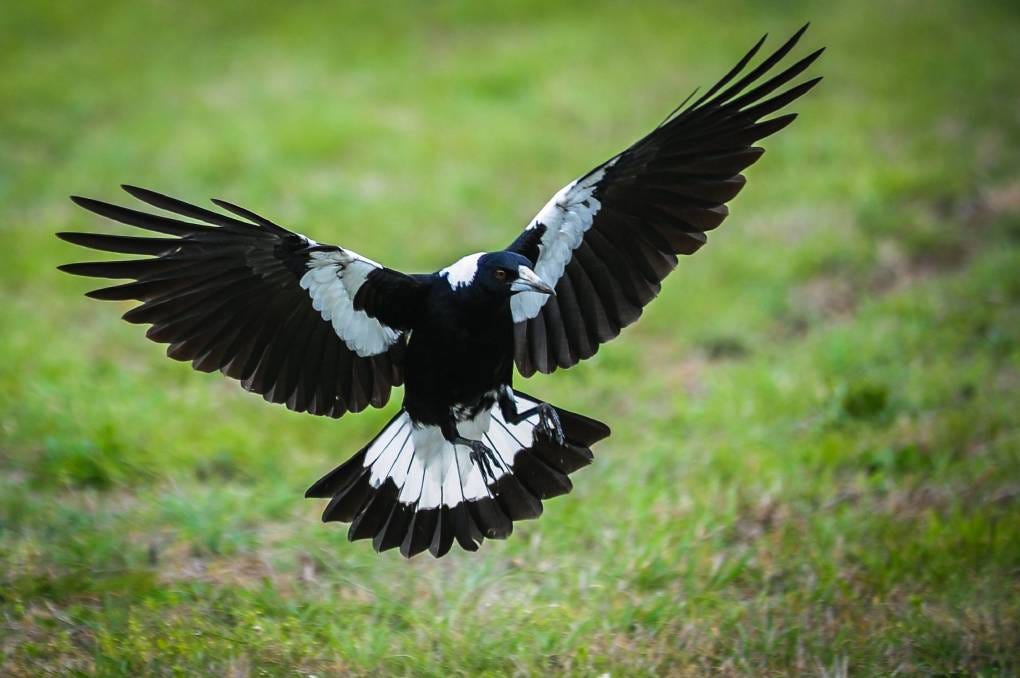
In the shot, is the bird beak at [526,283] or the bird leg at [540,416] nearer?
the bird beak at [526,283]

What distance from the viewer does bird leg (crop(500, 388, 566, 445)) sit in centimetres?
397

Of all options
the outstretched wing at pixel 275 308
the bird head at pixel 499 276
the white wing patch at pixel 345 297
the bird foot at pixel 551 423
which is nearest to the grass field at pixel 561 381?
the bird foot at pixel 551 423

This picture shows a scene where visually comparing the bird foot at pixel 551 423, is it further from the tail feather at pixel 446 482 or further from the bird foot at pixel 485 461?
the bird foot at pixel 485 461

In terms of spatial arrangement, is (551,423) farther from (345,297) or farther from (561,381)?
(561,381)

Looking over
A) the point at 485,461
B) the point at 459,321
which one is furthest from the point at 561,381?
the point at 459,321

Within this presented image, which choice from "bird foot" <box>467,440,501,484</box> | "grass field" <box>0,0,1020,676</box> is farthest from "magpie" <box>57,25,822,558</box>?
"grass field" <box>0,0,1020,676</box>

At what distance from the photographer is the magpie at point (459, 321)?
147 inches

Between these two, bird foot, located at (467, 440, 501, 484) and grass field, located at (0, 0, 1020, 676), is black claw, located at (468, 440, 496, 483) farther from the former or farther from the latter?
grass field, located at (0, 0, 1020, 676)

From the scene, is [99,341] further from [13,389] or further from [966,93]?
[966,93]

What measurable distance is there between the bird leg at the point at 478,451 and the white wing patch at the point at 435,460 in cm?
1

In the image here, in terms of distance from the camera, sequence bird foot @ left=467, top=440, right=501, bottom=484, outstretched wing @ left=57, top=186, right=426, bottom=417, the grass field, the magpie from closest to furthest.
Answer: outstretched wing @ left=57, top=186, right=426, bottom=417, the magpie, the grass field, bird foot @ left=467, top=440, right=501, bottom=484

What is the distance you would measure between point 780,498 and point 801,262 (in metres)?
3.01

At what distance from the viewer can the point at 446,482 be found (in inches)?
159

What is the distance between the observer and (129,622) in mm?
3744
